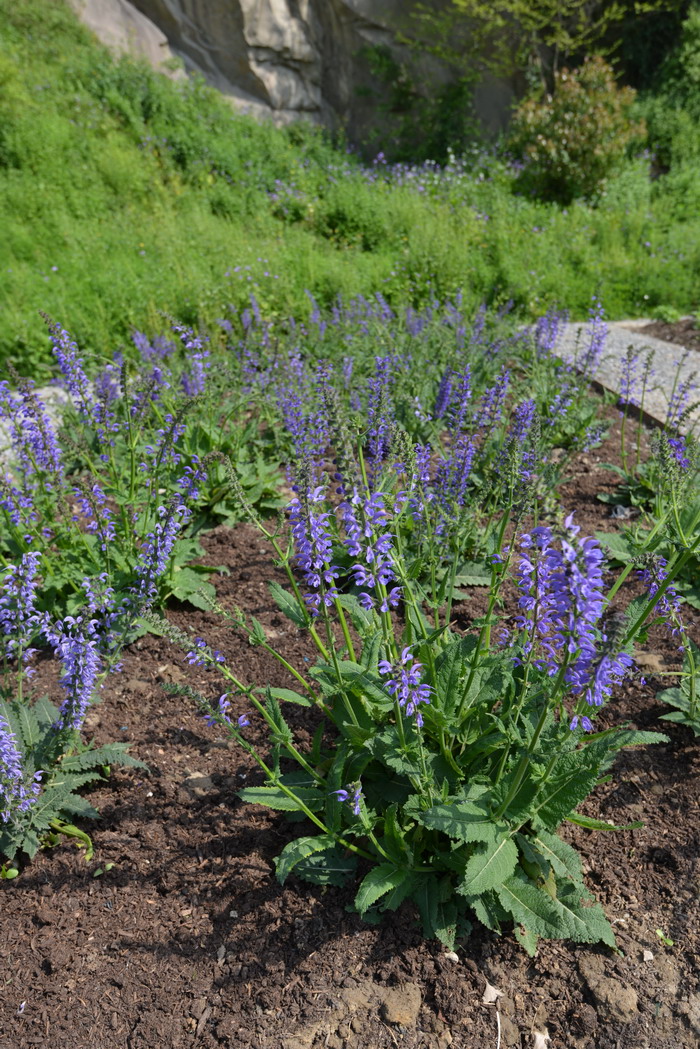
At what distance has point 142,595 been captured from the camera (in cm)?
324

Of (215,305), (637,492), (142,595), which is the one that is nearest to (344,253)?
(215,305)

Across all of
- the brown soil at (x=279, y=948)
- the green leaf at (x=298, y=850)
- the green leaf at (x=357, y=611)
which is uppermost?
the green leaf at (x=357, y=611)

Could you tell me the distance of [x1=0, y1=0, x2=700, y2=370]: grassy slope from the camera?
332 inches

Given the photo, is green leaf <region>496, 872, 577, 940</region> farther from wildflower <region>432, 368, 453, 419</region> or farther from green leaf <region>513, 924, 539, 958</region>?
wildflower <region>432, 368, 453, 419</region>

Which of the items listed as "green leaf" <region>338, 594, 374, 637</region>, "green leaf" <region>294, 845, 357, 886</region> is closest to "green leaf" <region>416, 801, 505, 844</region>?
"green leaf" <region>294, 845, 357, 886</region>

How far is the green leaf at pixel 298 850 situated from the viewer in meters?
2.50

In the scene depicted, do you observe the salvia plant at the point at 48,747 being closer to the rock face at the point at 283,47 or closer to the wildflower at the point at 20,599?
the wildflower at the point at 20,599

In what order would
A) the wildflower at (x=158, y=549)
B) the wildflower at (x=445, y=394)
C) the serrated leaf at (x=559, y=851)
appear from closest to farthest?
the serrated leaf at (x=559, y=851), the wildflower at (x=158, y=549), the wildflower at (x=445, y=394)

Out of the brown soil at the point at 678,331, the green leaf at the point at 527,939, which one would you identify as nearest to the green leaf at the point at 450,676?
the green leaf at the point at 527,939

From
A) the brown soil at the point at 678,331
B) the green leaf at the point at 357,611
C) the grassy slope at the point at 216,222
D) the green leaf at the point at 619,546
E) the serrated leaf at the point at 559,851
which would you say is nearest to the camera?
the serrated leaf at the point at 559,851

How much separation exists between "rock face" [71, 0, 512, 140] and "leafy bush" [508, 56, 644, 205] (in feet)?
14.1

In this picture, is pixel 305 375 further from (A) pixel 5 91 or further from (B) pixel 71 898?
(A) pixel 5 91

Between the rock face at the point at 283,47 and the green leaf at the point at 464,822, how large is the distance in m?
17.3

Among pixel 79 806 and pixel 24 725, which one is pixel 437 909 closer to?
pixel 79 806
